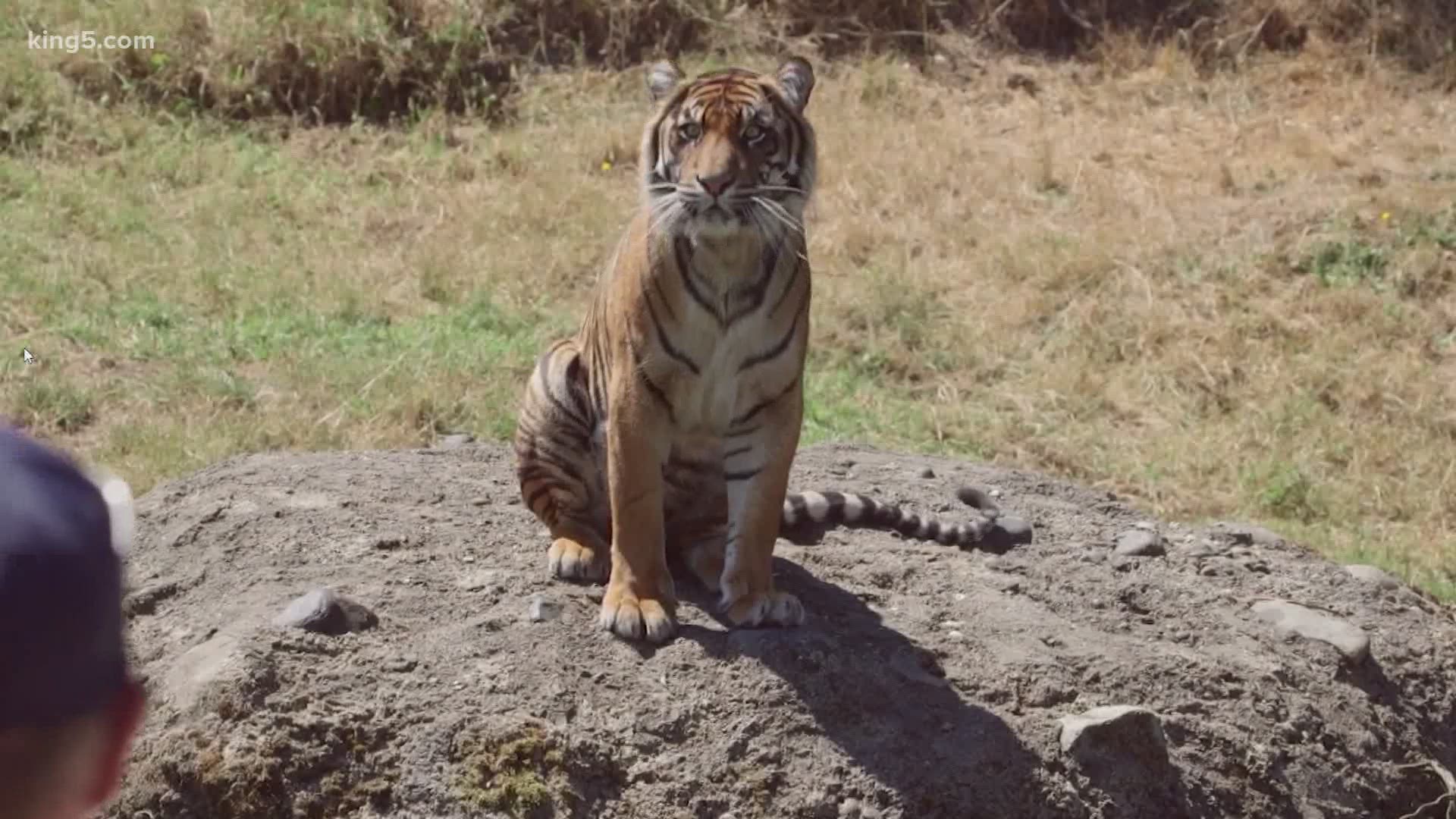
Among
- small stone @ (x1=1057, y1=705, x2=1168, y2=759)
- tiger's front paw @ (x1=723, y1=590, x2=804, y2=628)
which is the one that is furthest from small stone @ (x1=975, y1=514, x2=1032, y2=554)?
tiger's front paw @ (x1=723, y1=590, x2=804, y2=628)

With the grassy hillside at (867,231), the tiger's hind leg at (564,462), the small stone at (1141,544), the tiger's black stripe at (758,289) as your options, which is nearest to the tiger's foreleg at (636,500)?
the tiger's black stripe at (758,289)

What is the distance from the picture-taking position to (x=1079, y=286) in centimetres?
998

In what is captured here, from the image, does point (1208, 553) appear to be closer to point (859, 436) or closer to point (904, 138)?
point (859, 436)

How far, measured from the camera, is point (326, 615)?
191 inches

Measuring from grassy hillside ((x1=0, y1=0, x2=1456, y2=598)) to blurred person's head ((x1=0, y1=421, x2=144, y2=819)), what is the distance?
231 inches

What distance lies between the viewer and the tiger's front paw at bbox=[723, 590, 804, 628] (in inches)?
193

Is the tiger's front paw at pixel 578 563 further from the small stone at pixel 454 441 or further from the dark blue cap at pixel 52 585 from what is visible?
the dark blue cap at pixel 52 585

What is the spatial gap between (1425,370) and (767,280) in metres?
5.62

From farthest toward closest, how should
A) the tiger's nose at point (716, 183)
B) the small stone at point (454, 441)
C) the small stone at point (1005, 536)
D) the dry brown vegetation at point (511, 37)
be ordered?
the dry brown vegetation at point (511, 37) → the small stone at point (454, 441) → the small stone at point (1005, 536) → the tiger's nose at point (716, 183)

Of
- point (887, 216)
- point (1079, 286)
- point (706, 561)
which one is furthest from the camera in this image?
point (887, 216)

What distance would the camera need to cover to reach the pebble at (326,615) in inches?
191

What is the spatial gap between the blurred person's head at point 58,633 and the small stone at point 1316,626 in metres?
4.86

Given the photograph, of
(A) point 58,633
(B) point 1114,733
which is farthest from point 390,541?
(A) point 58,633

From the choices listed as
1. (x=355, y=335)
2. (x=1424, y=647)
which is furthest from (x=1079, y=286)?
(x=1424, y=647)
